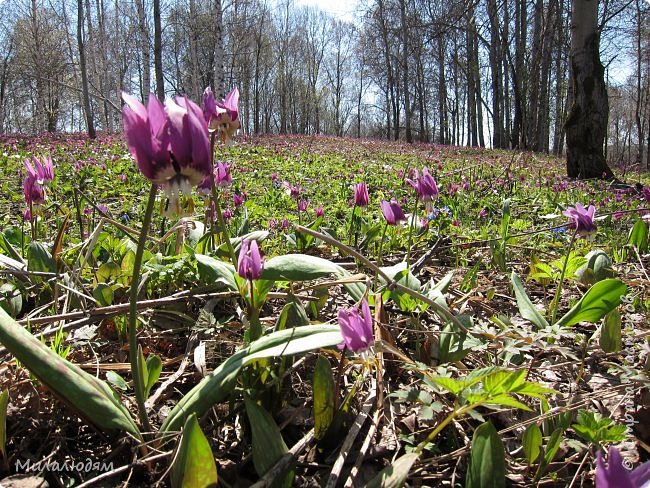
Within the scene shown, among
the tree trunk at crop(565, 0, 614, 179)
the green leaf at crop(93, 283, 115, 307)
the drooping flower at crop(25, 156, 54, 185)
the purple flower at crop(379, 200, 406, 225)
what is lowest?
the green leaf at crop(93, 283, 115, 307)

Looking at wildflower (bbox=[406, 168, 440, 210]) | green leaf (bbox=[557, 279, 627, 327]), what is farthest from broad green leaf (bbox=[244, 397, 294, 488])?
wildflower (bbox=[406, 168, 440, 210])

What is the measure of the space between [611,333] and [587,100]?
8.07 metres

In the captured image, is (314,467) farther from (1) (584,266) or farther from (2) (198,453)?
(1) (584,266)

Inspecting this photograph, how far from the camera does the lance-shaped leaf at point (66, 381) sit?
898 mm

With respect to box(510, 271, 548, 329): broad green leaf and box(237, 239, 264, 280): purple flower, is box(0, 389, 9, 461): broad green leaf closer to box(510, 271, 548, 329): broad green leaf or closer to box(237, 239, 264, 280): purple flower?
box(237, 239, 264, 280): purple flower

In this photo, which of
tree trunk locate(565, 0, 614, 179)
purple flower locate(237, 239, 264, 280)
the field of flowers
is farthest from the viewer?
tree trunk locate(565, 0, 614, 179)

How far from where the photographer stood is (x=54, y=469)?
103 centimetres

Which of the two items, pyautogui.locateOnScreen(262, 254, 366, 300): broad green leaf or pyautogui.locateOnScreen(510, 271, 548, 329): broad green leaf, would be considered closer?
pyautogui.locateOnScreen(262, 254, 366, 300): broad green leaf

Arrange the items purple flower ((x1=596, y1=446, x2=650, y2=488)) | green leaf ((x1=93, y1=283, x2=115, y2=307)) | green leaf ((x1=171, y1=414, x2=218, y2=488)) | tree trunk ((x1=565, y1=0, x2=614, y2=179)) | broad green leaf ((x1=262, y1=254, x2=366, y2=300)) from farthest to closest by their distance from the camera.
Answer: tree trunk ((x1=565, y1=0, x2=614, y2=179)) < green leaf ((x1=93, y1=283, x2=115, y2=307)) < broad green leaf ((x1=262, y1=254, x2=366, y2=300)) < green leaf ((x1=171, y1=414, x2=218, y2=488)) < purple flower ((x1=596, y1=446, x2=650, y2=488))

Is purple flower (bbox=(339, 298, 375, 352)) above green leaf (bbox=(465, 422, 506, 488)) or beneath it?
above

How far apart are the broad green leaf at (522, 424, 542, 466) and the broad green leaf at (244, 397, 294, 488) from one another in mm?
583

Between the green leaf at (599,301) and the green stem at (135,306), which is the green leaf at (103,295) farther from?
the green leaf at (599,301)

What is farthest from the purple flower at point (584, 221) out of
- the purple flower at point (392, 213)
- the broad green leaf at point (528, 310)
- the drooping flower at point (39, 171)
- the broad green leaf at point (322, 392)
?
the drooping flower at point (39, 171)

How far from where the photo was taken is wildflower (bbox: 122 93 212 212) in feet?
2.79
